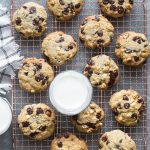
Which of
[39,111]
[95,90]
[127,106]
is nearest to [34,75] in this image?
[39,111]

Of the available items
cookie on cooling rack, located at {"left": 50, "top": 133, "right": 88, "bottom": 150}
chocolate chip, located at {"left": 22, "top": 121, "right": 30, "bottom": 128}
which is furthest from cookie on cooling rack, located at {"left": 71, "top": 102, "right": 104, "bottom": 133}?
chocolate chip, located at {"left": 22, "top": 121, "right": 30, "bottom": 128}

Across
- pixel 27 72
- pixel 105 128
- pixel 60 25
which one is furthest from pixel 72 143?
pixel 60 25

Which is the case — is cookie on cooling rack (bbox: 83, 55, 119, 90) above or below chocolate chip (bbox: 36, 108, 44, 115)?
above

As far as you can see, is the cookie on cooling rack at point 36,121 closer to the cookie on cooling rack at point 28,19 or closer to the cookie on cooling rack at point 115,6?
the cookie on cooling rack at point 28,19

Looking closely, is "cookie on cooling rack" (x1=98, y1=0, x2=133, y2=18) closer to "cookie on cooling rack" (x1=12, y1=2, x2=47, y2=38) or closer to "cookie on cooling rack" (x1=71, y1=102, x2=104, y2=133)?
"cookie on cooling rack" (x1=12, y1=2, x2=47, y2=38)

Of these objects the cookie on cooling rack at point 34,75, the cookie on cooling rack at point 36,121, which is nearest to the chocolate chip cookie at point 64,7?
A: the cookie on cooling rack at point 34,75

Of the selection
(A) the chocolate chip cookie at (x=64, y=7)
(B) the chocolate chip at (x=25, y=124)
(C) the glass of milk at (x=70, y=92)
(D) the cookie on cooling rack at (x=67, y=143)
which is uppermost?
(A) the chocolate chip cookie at (x=64, y=7)

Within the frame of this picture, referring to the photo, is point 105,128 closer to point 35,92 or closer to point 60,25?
point 35,92

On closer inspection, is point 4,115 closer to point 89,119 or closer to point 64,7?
point 89,119
